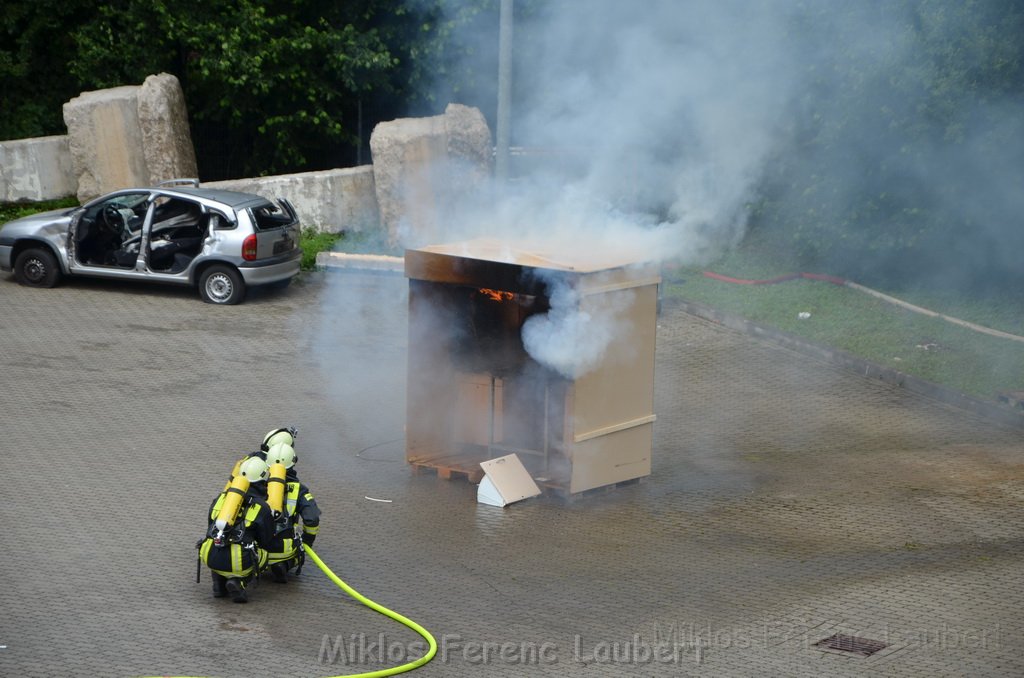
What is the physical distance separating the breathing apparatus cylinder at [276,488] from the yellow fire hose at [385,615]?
1.17 feet

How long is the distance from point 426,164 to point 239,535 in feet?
36.8

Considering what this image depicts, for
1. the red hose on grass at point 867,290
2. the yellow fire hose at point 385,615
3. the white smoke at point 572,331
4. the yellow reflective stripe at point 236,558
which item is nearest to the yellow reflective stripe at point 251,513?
the yellow reflective stripe at point 236,558

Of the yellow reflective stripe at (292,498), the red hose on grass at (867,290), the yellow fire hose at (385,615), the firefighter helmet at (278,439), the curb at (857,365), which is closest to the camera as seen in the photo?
the yellow fire hose at (385,615)

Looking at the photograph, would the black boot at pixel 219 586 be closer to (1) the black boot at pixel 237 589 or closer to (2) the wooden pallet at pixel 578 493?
(1) the black boot at pixel 237 589

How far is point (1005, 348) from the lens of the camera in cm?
1309

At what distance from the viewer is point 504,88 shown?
1364 centimetres

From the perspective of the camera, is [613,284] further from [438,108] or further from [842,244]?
[438,108]

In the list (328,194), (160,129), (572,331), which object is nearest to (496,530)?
(572,331)

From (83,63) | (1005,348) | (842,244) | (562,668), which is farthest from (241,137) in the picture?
(562,668)

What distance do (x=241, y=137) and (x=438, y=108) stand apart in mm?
4339

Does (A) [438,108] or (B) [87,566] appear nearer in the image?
(B) [87,566]

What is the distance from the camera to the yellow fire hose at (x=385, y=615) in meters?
6.15

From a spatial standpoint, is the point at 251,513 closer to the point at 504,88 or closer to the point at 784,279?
the point at 504,88

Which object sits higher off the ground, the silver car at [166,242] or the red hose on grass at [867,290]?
the silver car at [166,242]
